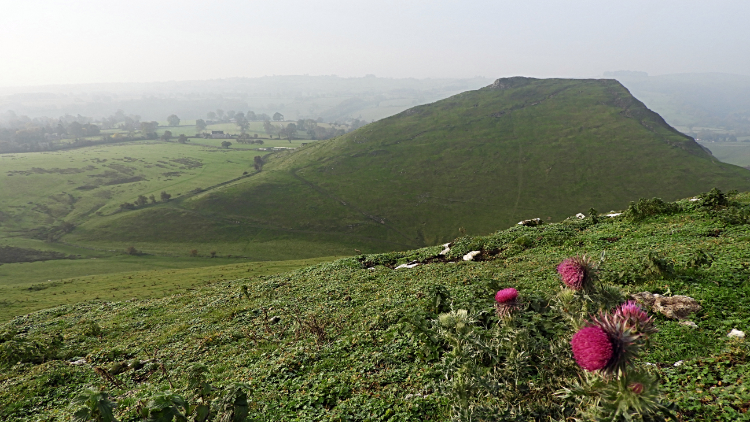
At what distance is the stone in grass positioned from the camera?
1220 cm

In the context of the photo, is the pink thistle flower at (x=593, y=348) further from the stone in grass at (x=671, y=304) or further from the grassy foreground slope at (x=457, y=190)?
the grassy foreground slope at (x=457, y=190)

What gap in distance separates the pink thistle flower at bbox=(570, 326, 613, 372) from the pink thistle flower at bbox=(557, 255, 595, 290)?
10.7ft

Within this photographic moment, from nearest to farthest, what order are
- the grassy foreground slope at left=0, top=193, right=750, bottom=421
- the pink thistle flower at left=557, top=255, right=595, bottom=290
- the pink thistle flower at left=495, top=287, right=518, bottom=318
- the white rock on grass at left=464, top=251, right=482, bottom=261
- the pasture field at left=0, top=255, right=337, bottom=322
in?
1. the pink thistle flower at left=557, top=255, right=595, bottom=290
2. the grassy foreground slope at left=0, top=193, right=750, bottom=421
3. the pink thistle flower at left=495, top=287, right=518, bottom=318
4. the white rock on grass at left=464, top=251, right=482, bottom=261
5. the pasture field at left=0, top=255, right=337, bottom=322

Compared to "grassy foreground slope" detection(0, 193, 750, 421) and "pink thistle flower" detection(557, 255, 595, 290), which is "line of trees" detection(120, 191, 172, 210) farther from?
"pink thistle flower" detection(557, 255, 595, 290)

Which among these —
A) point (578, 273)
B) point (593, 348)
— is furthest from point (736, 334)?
point (593, 348)

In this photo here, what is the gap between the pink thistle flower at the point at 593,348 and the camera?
524cm

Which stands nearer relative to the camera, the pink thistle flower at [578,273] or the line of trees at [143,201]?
the pink thistle flower at [578,273]

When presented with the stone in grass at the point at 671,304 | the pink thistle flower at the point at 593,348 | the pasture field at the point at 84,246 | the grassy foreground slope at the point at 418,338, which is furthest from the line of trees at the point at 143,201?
the pink thistle flower at the point at 593,348

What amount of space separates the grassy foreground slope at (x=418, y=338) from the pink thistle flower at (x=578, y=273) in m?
0.77

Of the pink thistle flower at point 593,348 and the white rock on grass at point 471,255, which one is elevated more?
the pink thistle flower at point 593,348

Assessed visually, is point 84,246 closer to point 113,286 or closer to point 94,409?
point 113,286

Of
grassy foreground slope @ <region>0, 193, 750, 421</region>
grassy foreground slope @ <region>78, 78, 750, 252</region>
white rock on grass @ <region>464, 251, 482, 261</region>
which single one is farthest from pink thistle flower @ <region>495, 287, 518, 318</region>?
grassy foreground slope @ <region>78, 78, 750, 252</region>

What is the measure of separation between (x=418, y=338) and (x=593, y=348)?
9.13m

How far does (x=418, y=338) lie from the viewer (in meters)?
13.8
